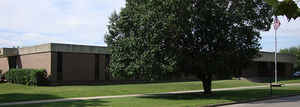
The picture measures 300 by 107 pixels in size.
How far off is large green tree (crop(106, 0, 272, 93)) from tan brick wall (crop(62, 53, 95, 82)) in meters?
14.6

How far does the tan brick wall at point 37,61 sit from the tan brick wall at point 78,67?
5.77 feet

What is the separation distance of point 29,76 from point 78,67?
245 inches

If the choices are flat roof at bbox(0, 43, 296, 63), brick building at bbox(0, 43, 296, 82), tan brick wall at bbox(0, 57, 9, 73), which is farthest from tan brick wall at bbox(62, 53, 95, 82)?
tan brick wall at bbox(0, 57, 9, 73)

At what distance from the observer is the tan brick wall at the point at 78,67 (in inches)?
1473

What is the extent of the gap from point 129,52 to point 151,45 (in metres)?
2.48

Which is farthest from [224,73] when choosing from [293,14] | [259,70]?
[259,70]

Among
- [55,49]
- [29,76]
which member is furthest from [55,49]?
[29,76]

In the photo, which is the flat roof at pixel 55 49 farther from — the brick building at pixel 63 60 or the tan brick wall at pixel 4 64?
the tan brick wall at pixel 4 64

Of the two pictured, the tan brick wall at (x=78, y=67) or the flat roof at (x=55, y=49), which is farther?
the tan brick wall at (x=78, y=67)

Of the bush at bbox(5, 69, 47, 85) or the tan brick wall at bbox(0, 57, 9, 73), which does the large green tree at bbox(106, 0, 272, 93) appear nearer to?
the bush at bbox(5, 69, 47, 85)

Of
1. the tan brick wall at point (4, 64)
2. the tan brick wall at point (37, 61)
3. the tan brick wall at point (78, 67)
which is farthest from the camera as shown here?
the tan brick wall at point (4, 64)

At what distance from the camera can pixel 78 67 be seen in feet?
127

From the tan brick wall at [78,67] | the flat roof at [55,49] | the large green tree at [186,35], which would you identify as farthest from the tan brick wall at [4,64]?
the large green tree at [186,35]

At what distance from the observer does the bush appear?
3341 cm
